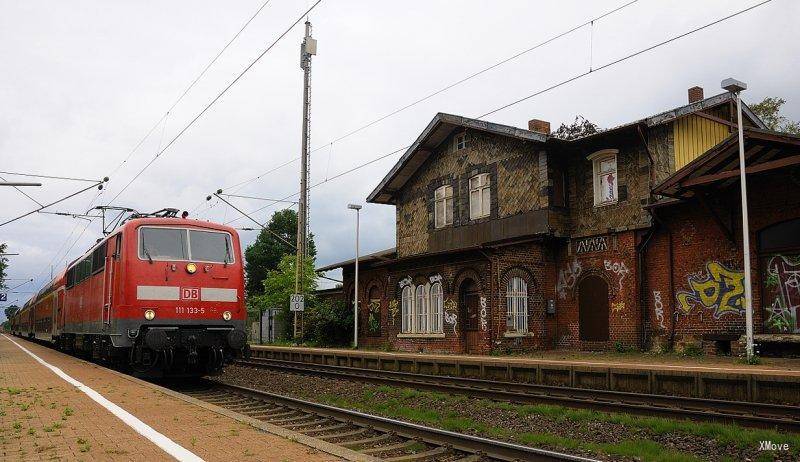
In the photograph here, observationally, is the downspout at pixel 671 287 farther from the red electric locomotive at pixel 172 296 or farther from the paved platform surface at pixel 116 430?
the paved platform surface at pixel 116 430

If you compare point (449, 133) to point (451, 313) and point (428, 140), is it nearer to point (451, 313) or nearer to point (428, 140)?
point (428, 140)

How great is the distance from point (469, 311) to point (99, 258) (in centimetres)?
1202

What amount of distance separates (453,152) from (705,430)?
18.4 metres

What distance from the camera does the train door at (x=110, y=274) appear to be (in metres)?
13.5

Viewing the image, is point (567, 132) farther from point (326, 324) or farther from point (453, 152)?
point (326, 324)

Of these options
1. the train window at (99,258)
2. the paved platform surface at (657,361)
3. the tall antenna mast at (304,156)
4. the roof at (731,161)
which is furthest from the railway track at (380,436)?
the tall antenna mast at (304,156)

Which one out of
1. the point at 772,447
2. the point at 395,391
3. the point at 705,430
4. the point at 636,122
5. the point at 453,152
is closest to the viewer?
the point at 772,447

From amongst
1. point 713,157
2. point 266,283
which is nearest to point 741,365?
point 713,157

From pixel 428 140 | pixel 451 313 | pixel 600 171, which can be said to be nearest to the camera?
pixel 600 171

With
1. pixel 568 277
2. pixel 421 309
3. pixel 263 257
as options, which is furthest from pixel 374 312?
pixel 263 257

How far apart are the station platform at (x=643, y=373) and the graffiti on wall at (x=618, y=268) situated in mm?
2698

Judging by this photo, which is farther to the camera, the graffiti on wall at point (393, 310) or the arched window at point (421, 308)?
the graffiti on wall at point (393, 310)

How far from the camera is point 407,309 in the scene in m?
25.4

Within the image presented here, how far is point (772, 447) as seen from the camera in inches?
307
